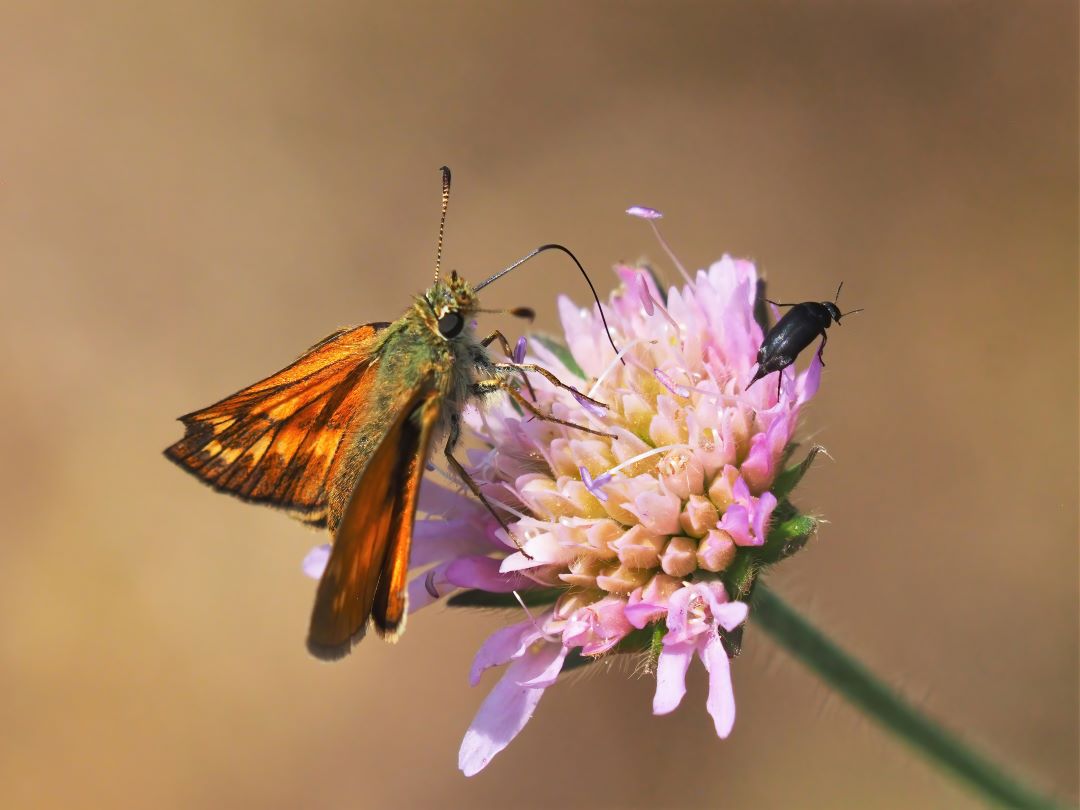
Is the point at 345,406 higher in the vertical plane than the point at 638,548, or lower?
higher

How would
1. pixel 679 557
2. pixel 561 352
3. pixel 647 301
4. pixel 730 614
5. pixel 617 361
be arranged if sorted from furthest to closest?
1. pixel 561 352
2. pixel 617 361
3. pixel 647 301
4. pixel 679 557
5. pixel 730 614

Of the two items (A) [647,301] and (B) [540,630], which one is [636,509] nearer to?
(B) [540,630]

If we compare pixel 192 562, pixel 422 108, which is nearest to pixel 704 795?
pixel 192 562

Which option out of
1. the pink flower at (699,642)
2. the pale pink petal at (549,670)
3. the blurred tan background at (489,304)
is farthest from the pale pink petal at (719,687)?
the blurred tan background at (489,304)

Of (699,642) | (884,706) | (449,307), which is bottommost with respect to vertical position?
(884,706)

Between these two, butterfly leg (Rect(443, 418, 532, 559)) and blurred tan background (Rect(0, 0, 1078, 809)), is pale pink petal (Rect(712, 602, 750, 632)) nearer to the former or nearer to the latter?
butterfly leg (Rect(443, 418, 532, 559))

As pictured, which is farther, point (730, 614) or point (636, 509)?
point (636, 509)

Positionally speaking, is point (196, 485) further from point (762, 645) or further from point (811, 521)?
point (811, 521)

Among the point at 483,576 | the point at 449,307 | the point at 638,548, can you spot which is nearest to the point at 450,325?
the point at 449,307
